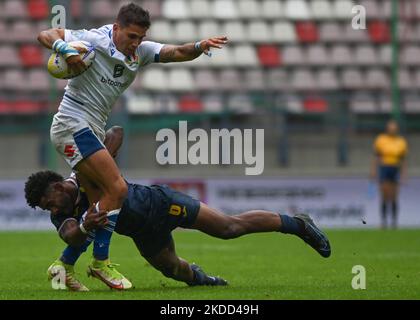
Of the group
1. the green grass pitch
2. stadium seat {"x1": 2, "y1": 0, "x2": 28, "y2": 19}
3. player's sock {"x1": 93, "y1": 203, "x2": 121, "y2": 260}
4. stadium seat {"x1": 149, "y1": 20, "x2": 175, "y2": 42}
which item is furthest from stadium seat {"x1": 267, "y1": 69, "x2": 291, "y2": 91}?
player's sock {"x1": 93, "y1": 203, "x2": 121, "y2": 260}

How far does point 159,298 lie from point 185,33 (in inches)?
616

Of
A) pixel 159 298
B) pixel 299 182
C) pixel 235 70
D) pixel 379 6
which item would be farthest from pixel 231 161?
pixel 159 298

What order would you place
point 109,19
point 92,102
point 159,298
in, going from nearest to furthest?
point 159,298 < point 92,102 < point 109,19

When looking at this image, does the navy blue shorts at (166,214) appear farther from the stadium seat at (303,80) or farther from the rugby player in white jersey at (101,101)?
the stadium seat at (303,80)

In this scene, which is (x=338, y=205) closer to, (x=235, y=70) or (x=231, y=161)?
(x=231, y=161)

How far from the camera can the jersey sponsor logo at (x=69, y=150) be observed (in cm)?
859

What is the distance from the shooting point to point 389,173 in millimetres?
20234

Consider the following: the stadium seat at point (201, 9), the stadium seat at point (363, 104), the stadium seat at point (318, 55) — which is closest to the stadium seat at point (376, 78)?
the stadium seat at point (318, 55)

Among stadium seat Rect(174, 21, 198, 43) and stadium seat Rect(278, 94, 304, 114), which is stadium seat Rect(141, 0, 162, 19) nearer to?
stadium seat Rect(174, 21, 198, 43)

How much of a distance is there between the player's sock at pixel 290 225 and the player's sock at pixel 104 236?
1472 mm

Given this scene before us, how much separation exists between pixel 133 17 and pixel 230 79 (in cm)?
1434

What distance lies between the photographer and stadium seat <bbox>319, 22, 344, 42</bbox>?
23.4 meters

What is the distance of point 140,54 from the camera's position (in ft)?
29.7

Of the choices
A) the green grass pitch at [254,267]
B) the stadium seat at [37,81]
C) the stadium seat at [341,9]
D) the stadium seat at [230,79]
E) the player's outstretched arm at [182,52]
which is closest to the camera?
the green grass pitch at [254,267]
